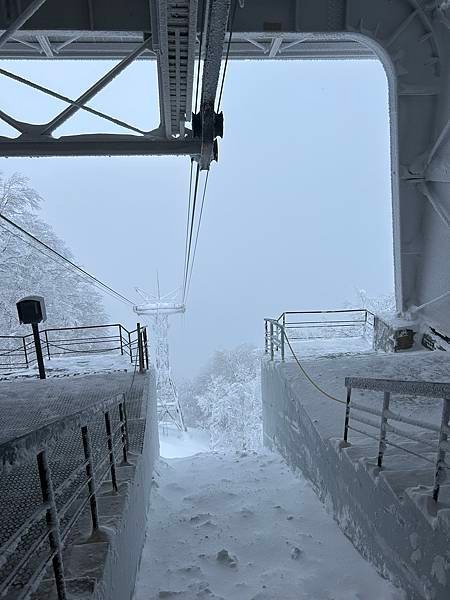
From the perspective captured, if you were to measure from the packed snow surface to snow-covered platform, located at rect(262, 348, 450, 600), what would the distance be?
9.3 inches

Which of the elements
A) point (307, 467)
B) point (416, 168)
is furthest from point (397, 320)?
point (307, 467)

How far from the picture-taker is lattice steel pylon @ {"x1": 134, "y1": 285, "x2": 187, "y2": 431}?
76.6 ft

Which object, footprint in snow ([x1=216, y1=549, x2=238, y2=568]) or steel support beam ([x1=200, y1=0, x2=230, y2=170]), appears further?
footprint in snow ([x1=216, y1=549, x2=238, y2=568])

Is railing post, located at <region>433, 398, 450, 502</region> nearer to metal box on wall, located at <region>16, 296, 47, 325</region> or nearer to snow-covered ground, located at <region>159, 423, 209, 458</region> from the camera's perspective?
metal box on wall, located at <region>16, 296, 47, 325</region>

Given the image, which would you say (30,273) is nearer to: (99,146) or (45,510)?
(99,146)

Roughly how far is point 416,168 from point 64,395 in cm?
830

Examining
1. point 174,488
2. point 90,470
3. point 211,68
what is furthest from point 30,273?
point 90,470

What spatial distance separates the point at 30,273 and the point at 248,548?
991 inches

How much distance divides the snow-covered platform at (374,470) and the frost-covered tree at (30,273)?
2104 centimetres

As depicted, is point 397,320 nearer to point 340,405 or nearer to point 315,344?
point 315,344

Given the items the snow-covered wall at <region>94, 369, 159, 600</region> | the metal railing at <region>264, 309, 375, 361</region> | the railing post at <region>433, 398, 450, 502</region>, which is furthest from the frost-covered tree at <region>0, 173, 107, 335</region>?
the railing post at <region>433, 398, 450, 502</region>

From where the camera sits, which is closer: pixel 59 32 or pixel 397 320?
pixel 59 32

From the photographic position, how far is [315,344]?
1121cm

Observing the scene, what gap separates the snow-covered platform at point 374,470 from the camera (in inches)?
113
